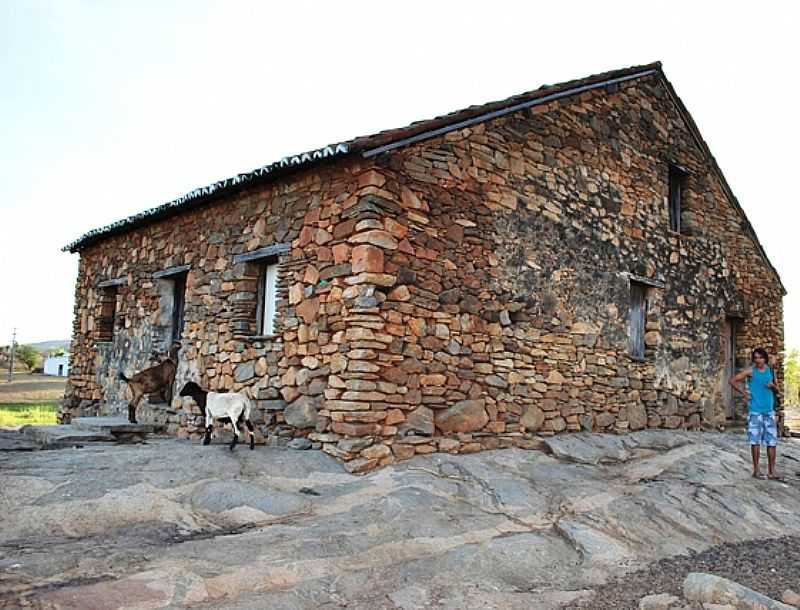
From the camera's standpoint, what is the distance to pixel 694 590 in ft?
14.9

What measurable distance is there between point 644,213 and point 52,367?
43723 mm

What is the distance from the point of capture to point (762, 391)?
26.0ft

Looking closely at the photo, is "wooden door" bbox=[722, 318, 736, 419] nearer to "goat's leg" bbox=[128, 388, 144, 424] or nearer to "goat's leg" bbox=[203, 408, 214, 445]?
"goat's leg" bbox=[203, 408, 214, 445]

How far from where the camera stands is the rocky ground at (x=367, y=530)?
4238 millimetres

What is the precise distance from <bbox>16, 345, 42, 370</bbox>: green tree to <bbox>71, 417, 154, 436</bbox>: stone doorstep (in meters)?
43.0

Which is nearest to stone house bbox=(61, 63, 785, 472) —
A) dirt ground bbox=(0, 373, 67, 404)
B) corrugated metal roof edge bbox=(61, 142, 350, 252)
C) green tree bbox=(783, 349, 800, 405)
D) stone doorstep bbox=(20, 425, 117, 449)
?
corrugated metal roof edge bbox=(61, 142, 350, 252)

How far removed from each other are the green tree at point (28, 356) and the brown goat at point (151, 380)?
1705 inches

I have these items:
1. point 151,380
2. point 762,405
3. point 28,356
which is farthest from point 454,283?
point 28,356

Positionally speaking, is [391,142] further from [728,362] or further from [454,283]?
[728,362]

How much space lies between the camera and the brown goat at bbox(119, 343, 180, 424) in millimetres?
9641

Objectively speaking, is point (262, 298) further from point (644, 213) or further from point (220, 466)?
point (644, 213)

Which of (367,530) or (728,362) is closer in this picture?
(367,530)

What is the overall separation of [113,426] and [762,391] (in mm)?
8148

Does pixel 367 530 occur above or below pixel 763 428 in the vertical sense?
below
